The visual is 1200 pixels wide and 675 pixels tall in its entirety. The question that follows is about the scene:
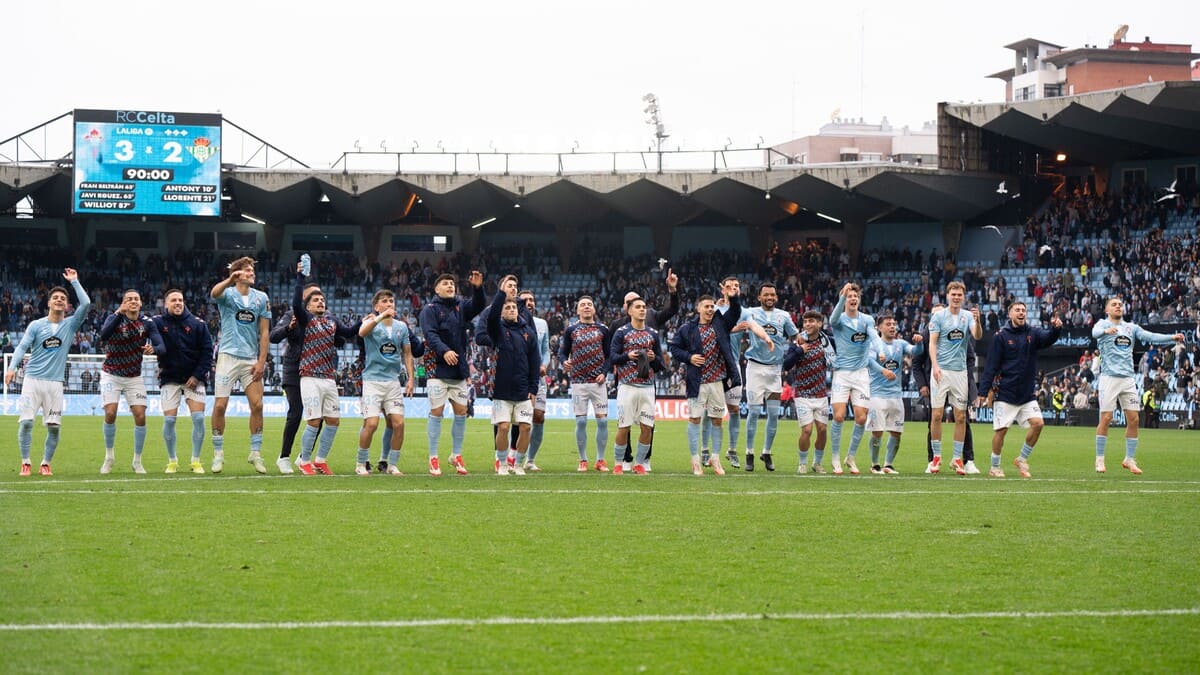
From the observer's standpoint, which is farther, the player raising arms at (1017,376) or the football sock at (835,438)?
the football sock at (835,438)

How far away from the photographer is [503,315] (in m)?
15.9

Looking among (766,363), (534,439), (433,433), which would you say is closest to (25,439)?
(433,433)

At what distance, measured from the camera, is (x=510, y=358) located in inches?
616

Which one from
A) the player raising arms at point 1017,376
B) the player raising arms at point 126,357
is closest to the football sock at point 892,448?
the player raising arms at point 1017,376

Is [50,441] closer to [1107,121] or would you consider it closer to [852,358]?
[852,358]

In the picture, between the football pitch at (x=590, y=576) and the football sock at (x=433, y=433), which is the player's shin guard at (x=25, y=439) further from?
the football sock at (x=433, y=433)

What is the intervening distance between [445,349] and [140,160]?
36.4 metres

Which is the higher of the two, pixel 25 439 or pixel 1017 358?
pixel 1017 358

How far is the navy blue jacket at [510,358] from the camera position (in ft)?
51.0

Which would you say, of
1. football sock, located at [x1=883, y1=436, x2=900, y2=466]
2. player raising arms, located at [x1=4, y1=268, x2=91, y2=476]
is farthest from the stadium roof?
player raising arms, located at [x1=4, y1=268, x2=91, y2=476]

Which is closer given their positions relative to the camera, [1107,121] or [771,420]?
[771,420]

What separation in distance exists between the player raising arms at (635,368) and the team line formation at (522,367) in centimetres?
2

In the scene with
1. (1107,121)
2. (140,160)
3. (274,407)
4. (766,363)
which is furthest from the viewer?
(140,160)

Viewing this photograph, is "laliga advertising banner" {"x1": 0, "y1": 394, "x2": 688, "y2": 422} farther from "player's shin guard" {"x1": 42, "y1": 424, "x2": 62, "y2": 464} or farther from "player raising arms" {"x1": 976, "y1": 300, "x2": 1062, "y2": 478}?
"player's shin guard" {"x1": 42, "y1": 424, "x2": 62, "y2": 464}
